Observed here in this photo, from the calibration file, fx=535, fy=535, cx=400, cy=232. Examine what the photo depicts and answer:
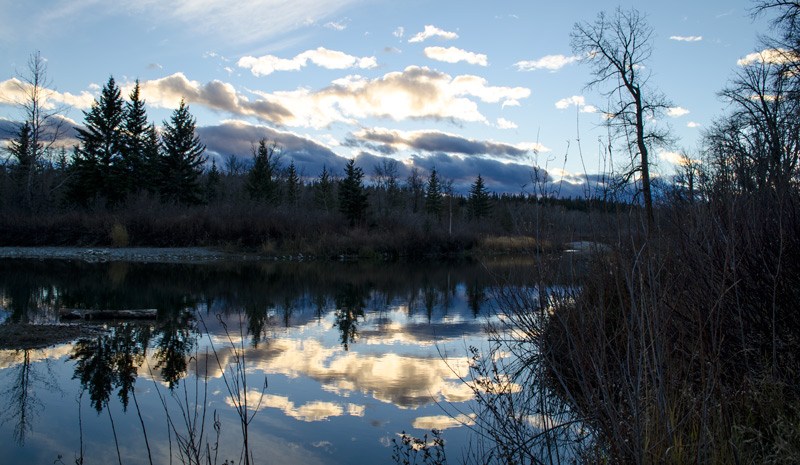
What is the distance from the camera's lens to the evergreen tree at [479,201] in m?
79.8

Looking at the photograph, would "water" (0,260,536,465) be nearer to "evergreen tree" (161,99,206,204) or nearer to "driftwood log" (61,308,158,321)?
"driftwood log" (61,308,158,321)

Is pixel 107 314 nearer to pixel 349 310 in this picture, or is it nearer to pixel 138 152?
pixel 349 310

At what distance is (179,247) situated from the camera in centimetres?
3781

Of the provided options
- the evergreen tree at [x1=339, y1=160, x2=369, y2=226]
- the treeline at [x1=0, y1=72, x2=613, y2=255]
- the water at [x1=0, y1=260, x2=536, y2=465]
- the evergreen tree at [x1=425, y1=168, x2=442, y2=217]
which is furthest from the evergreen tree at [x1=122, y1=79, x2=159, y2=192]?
the evergreen tree at [x1=425, y1=168, x2=442, y2=217]

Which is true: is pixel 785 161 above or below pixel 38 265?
above

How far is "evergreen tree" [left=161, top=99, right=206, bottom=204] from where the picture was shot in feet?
158

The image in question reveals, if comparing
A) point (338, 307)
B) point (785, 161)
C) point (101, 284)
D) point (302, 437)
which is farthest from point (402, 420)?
point (101, 284)

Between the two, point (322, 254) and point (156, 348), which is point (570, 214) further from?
point (322, 254)

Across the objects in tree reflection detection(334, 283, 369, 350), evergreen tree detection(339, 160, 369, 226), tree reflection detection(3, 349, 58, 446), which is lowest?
tree reflection detection(3, 349, 58, 446)

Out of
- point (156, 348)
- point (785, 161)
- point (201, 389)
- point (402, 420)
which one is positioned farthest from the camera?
point (156, 348)

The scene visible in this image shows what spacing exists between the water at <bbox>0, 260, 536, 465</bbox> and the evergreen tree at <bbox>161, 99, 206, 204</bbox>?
3244 centimetres

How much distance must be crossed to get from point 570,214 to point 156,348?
738 centimetres

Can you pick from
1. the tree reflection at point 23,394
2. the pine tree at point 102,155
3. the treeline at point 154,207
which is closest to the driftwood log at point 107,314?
the tree reflection at point 23,394

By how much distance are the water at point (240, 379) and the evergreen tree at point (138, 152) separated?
31669mm
